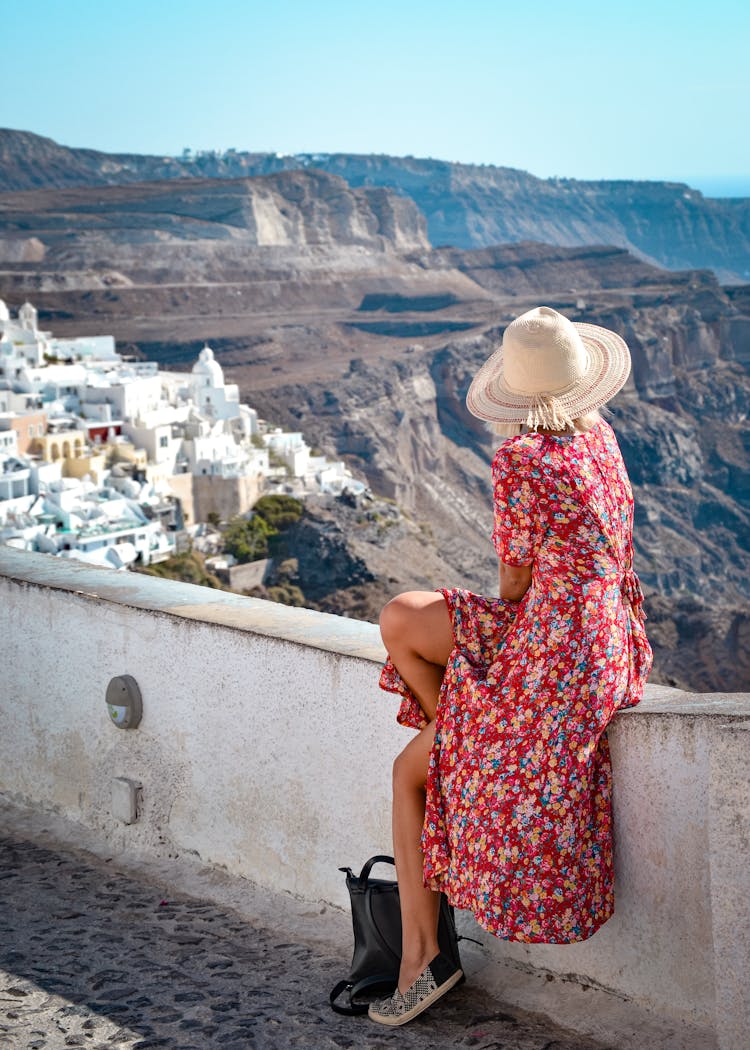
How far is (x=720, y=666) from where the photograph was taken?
29.3m

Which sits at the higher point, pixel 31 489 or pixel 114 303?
pixel 114 303

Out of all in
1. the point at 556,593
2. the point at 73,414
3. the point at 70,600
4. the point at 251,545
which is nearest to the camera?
the point at 556,593

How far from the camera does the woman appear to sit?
6.08 ft

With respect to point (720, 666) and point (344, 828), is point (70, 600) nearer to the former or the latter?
point (344, 828)

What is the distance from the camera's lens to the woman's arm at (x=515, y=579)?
1.93 metres

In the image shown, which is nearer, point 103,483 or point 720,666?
point 720,666

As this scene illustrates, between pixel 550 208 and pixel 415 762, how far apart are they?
556 ft

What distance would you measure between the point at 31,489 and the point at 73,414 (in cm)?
692

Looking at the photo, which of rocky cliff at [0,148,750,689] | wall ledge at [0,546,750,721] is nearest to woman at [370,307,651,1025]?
wall ledge at [0,546,750,721]

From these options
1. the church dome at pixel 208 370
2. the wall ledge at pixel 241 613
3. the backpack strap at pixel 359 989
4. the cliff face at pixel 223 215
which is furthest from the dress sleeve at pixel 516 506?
the cliff face at pixel 223 215

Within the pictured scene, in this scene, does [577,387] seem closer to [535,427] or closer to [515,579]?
[535,427]

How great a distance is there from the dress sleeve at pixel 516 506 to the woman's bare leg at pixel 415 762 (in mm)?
144

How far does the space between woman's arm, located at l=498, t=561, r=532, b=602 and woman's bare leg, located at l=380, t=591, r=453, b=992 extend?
0.10 meters

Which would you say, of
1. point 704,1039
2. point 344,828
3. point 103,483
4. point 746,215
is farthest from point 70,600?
point 746,215
